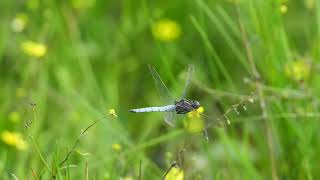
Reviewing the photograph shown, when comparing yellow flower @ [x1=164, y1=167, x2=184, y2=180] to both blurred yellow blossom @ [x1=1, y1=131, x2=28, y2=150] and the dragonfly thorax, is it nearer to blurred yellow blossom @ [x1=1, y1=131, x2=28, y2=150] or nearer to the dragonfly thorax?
the dragonfly thorax

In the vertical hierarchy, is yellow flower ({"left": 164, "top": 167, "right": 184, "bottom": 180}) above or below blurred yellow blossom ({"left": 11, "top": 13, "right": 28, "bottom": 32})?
below

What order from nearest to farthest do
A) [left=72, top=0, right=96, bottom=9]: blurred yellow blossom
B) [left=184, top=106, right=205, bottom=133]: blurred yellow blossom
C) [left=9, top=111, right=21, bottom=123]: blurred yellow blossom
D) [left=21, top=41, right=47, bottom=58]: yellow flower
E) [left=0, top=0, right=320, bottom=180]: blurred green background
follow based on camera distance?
1. [left=184, top=106, right=205, bottom=133]: blurred yellow blossom
2. [left=0, top=0, right=320, bottom=180]: blurred green background
3. [left=9, top=111, right=21, bottom=123]: blurred yellow blossom
4. [left=21, top=41, right=47, bottom=58]: yellow flower
5. [left=72, top=0, right=96, bottom=9]: blurred yellow blossom

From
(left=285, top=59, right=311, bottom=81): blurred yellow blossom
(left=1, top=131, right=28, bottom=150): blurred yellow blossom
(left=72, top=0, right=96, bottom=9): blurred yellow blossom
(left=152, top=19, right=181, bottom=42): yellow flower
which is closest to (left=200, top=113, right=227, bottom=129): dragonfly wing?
A: (left=285, top=59, right=311, bottom=81): blurred yellow blossom

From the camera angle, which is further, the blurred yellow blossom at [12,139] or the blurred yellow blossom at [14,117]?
the blurred yellow blossom at [14,117]

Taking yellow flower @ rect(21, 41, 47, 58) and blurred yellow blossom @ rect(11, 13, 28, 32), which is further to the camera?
blurred yellow blossom @ rect(11, 13, 28, 32)

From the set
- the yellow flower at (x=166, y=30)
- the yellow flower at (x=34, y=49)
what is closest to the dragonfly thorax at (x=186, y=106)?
the yellow flower at (x=34, y=49)

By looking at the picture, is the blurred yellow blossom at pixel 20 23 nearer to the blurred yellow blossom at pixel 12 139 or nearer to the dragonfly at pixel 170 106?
the blurred yellow blossom at pixel 12 139

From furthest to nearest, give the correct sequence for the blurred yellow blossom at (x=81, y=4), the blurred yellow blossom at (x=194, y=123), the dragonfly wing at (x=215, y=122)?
the blurred yellow blossom at (x=81, y=4) < the blurred yellow blossom at (x=194, y=123) < the dragonfly wing at (x=215, y=122)
